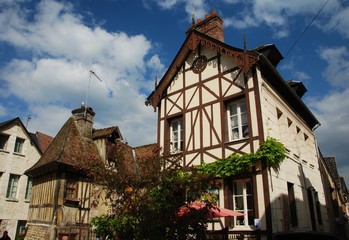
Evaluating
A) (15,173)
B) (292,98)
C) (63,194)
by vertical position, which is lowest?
(63,194)

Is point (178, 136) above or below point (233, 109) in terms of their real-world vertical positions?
below

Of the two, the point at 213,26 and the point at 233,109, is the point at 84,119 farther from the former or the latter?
the point at 233,109

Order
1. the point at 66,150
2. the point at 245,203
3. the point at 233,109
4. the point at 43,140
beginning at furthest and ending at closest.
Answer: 1. the point at 43,140
2. the point at 66,150
3. the point at 233,109
4. the point at 245,203

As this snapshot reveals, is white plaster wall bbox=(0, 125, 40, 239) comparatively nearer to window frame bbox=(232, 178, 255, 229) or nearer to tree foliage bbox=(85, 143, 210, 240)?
tree foliage bbox=(85, 143, 210, 240)

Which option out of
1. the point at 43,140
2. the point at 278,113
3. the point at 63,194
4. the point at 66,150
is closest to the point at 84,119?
the point at 66,150

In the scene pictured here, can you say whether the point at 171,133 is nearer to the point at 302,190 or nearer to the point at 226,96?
the point at 226,96

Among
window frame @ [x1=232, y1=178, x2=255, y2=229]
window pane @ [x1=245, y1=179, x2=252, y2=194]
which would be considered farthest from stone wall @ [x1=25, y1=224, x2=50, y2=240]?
window pane @ [x1=245, y1=179, x2=252, y2=194]

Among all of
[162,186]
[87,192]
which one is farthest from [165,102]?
[162,186]

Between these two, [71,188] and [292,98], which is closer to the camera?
[292,98]

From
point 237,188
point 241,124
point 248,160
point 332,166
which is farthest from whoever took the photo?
point 332,166

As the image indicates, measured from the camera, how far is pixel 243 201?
368 inches

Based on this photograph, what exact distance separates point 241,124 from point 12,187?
603 inches

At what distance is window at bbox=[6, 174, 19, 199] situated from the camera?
18194 mm

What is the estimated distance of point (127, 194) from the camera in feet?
19.4
